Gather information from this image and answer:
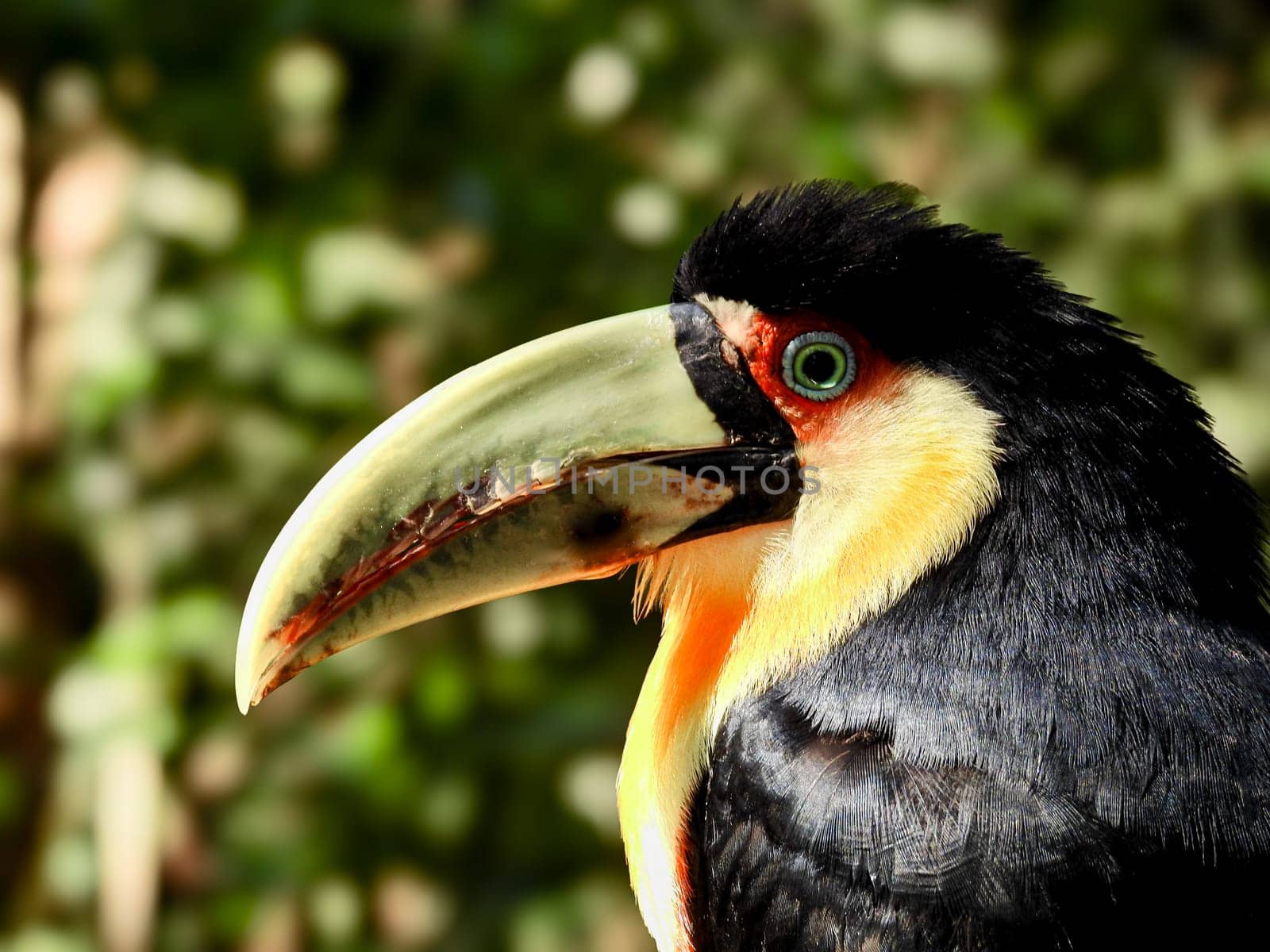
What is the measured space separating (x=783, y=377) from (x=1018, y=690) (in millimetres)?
430

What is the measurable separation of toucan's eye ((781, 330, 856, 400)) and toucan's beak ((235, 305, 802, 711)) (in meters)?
0.05

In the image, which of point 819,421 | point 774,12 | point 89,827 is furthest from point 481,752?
point 774,12

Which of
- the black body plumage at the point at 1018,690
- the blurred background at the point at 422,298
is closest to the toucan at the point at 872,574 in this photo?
the black body plumage at the point at 1018,690

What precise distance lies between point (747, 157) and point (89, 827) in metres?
1.97

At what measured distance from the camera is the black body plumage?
45.3 inches

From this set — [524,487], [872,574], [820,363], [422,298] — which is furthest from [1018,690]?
[422,298]

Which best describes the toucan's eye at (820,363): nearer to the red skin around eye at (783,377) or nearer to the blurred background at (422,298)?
the red skin around eye at (783,377)

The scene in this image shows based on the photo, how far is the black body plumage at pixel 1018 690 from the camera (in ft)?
3.78

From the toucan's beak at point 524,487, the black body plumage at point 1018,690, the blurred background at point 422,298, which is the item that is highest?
the blurred background at point 422,298

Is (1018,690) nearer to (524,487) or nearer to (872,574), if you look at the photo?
(872,574)

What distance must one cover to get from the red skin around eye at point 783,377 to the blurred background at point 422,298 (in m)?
1.20

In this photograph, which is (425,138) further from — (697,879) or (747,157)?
(697,879)

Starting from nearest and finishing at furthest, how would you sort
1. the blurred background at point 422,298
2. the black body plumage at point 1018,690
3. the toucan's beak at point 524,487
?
the black body plumage at point 1018,690 < the toucan's beak at point 524,487 < the blurred background at point 422,298

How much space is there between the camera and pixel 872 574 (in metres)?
1.37
